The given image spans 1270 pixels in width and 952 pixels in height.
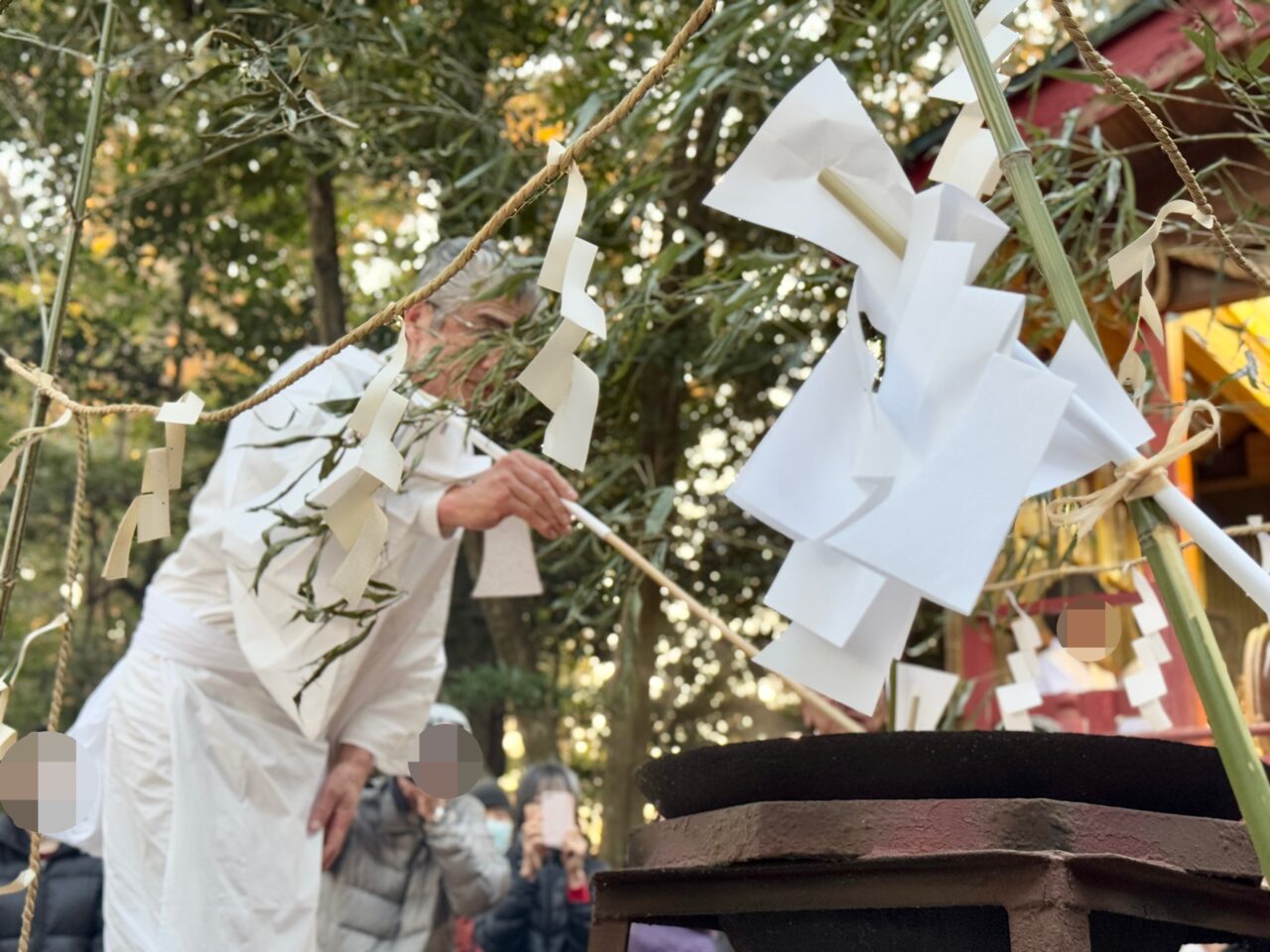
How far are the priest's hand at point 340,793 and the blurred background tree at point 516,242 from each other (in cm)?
46

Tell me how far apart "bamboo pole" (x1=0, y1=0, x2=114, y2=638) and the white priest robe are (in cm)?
51

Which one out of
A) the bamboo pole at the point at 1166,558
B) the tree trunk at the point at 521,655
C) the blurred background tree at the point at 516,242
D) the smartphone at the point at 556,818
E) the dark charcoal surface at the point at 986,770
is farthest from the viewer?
the tree trunk at the point at 521,655

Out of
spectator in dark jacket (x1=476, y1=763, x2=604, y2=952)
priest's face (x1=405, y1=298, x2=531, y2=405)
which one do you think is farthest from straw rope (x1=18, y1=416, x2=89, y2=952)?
spectator in dark jacket (x1=476, y1=763, x2=604, y2=952)

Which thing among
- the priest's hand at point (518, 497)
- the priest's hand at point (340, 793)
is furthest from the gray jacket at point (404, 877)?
the priest's hand at point (518, 497)

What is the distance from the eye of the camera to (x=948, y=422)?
865 mm

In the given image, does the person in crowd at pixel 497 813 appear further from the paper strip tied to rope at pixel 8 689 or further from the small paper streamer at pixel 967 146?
the small paper streamer at pixel 967 146

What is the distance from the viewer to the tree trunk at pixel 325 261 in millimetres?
4945

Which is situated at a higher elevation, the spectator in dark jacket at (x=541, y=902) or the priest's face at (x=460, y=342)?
the priest's face at (x=460, y=342)

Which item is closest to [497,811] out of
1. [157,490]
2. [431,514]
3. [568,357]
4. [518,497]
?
[431,514]

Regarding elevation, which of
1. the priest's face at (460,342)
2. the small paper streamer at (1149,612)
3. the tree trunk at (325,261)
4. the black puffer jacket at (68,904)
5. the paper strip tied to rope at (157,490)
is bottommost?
the black puffer jacket at (68,904)

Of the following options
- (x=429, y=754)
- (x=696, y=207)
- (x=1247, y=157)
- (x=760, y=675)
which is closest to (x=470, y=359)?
(x=429, y=754)

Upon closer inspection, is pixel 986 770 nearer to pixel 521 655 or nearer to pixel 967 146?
pixel 967 146

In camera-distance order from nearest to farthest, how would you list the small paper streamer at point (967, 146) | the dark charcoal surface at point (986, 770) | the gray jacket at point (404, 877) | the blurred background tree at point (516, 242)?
1. the small paper streamer at point (967, 146)
2. the dark charcoal surface at point (986, 770)
3. the blurred background tree at point (516, 242)
4. the gray jacket at point (404, 877)

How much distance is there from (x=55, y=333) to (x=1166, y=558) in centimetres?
124
